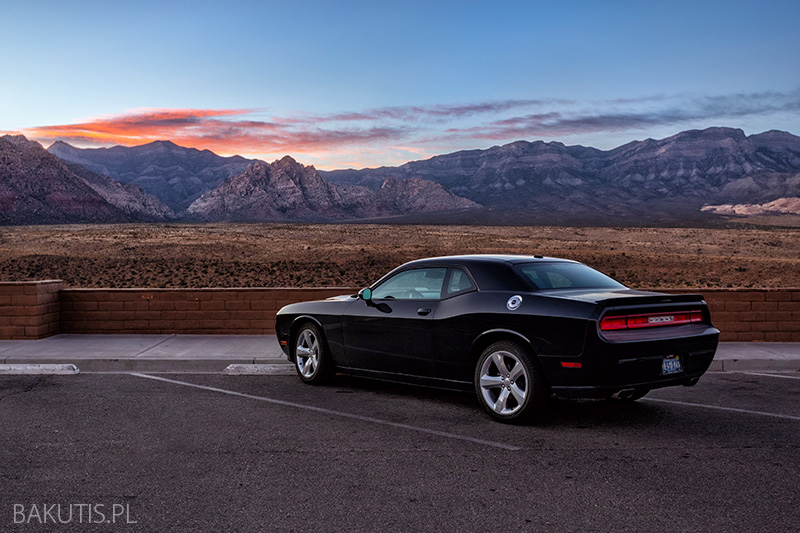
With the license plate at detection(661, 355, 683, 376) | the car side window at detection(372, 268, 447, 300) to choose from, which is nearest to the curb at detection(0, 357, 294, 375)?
the car side window at detection(372, 268, 447, 300)

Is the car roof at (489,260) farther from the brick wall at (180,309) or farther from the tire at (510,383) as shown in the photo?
the brick wall at (180,309)

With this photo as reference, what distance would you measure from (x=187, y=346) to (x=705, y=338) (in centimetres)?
763

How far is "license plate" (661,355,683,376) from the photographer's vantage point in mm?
6895

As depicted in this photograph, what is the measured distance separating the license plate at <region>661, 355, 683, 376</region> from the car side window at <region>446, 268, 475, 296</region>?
1.95 metres

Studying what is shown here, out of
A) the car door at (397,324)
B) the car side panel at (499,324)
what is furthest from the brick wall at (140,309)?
the car side panel at (499,324)

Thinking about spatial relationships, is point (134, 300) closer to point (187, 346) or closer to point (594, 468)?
point (187, 346)

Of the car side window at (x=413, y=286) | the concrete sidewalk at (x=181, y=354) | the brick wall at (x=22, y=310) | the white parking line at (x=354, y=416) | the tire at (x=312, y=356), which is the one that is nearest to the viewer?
the white parking line at (x=354, y=416)

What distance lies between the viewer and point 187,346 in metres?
11.8

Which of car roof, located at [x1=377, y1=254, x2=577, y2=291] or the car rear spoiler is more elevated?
car roof, located at [x1=377, y1=254, x2=577, y2=291]

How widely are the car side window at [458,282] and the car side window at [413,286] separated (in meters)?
0.12

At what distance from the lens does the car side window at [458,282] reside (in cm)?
777

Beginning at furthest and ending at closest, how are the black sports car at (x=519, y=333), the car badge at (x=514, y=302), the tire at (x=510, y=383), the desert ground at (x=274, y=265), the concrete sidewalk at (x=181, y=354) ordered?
the desert ground at (x=274, y=265) < the concrete sidewalk at (x=181, y=354) < the car badge at (x=514, y=302) < the tire at (x=510, y=383) < the black sports car at (x=519, y=333)

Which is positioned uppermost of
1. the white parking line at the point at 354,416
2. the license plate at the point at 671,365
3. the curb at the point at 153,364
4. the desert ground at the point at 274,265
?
the license plate at the point at 671,365

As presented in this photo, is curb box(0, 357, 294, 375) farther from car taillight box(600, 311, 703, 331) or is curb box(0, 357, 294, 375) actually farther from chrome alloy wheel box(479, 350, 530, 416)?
car taillight box(600, 311, 703, 331)
